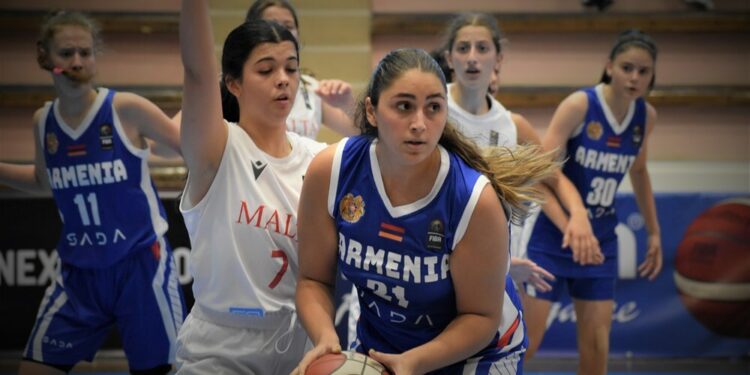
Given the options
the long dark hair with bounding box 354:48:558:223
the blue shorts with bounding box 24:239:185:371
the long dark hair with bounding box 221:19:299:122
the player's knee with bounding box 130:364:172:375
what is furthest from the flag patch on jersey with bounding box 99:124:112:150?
the long dark hair with bounding box 354:48:558:223

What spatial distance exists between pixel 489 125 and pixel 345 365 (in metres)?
2.27

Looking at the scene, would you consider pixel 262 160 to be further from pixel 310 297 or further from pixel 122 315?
pixel 122 315

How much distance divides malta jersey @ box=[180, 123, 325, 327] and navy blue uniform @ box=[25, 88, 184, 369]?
95 cm

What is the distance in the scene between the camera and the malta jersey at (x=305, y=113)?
4.50 metres

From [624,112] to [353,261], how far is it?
2.58 m

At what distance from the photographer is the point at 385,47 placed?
826cm

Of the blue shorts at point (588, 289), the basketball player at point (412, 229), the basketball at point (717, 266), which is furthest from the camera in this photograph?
the basketball at point (717, 266)

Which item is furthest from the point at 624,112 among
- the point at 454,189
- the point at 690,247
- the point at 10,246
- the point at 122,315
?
the point at 10,246

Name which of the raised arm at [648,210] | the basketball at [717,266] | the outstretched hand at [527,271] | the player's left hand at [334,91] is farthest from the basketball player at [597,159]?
the basketball at [717,266]

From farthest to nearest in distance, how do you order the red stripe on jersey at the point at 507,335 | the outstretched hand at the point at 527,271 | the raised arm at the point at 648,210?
the raised arm at the point at 648,210 < the outstretched hand at the point at 527,271 < the red stripe on jersey at the point at 507,335

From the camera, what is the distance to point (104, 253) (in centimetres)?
381

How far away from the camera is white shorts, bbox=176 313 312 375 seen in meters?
2.79

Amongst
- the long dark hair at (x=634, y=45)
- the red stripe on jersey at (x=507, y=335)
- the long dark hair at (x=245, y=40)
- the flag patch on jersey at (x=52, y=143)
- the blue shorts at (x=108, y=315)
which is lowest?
the blue shorts at (x=108, y=315)

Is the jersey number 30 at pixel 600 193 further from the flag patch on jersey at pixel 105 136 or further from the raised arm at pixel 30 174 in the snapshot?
the raised arm at pixel 30 174
